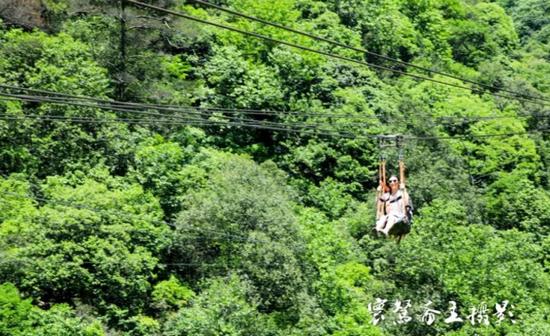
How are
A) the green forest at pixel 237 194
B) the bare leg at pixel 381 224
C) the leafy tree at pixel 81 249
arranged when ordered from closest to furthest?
the bare leg at pixel 381 224
the leafy tree at pixel 81 249
the green forest at pixel 237 194

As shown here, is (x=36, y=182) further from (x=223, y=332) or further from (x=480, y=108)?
(x=480, y=108)

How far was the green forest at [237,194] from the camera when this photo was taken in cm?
2848

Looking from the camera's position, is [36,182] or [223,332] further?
[36,182]

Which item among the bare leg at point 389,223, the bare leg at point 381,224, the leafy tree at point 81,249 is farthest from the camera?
the leafy tree at point 81,249

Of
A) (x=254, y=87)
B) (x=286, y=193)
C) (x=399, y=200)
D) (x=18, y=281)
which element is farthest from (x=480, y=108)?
(x=399, y=200)

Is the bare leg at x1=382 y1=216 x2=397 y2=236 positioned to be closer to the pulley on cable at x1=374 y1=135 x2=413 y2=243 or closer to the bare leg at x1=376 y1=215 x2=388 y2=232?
the pulley on cable at x1=374 y1=135 x2=413 y2=243

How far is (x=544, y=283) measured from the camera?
112 feet

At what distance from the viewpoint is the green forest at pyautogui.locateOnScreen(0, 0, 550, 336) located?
28484mm

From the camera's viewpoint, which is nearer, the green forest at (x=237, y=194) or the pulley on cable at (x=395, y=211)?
the pulley on cable at (x=395, y=211)

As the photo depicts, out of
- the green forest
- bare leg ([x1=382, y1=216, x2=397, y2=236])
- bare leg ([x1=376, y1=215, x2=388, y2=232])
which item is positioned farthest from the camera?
the green forest

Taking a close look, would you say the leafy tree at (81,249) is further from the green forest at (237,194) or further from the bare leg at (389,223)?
the bare leg at (389,223)

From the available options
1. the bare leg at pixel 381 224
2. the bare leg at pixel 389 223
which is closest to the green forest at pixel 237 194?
the bare leg at pixel 381 224

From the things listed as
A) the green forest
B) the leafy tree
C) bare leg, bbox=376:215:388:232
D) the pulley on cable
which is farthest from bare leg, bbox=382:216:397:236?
the leafy tree

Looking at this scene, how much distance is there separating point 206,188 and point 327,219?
763 centimetres
